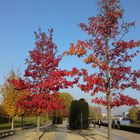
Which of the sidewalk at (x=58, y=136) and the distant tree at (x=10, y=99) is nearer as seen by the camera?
the sidewalk at (x=58, y=136)

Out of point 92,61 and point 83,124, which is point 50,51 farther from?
point 83,124

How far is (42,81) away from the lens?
70.2ft

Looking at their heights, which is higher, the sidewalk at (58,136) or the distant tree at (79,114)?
the distant tree at (79,114)

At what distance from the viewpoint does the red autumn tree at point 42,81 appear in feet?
68.1

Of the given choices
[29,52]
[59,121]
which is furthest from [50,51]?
[59,121]

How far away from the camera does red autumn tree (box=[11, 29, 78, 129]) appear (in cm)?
2077

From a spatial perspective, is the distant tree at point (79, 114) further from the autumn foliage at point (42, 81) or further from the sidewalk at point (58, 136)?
the autumn foliage at point (42, 81)

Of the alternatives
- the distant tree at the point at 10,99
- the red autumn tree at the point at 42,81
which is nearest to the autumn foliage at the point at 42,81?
the red autumn tree at the point at 42,81

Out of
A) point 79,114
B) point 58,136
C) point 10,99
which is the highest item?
point 10,99

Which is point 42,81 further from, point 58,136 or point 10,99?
point 10,99

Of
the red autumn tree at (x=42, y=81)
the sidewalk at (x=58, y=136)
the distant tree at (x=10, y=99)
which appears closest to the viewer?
the red autumn tree at (x=42, y=81)

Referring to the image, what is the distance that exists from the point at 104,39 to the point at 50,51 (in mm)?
7627

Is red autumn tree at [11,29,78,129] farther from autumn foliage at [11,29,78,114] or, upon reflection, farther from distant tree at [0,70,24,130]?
Answer: distant tree at [0,70,24,130]

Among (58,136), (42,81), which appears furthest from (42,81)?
(58,136)
